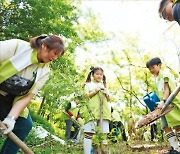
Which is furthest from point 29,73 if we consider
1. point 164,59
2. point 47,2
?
point 164,59

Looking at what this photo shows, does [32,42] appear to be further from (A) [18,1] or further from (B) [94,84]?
(A) [18,1]

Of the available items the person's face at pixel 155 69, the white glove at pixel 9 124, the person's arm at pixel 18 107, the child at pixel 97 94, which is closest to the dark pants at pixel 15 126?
the person's arm at pixel 18 107

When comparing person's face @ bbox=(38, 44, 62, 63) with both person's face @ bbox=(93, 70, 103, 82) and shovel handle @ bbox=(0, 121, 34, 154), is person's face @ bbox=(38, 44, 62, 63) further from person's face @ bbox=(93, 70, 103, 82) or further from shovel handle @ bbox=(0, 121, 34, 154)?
person's face @ bbox=(93, 70, 103, 82)

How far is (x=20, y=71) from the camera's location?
3.34 metres

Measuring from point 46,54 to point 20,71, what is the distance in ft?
0.97

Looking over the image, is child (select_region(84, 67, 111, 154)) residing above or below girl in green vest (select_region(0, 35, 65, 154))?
above

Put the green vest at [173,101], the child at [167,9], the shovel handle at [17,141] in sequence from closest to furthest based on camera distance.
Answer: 1. the child at [167,9]
2. the shovel handle at [17,141]
3. the green vest at [173,101]

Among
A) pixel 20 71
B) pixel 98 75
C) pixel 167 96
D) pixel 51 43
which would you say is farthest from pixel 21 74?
pixel 98 75

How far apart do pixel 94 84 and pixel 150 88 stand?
48.4ft

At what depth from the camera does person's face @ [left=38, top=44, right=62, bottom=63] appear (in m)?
3.22

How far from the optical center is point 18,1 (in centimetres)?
1222

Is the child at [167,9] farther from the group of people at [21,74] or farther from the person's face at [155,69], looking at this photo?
the person's face at [155,69]

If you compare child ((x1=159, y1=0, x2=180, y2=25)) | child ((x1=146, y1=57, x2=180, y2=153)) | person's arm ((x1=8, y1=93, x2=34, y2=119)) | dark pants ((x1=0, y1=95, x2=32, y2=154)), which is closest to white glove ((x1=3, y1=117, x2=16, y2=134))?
person's arm ((x1=8, y1=93, x2=34, y2=119))

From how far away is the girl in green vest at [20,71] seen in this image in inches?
127
